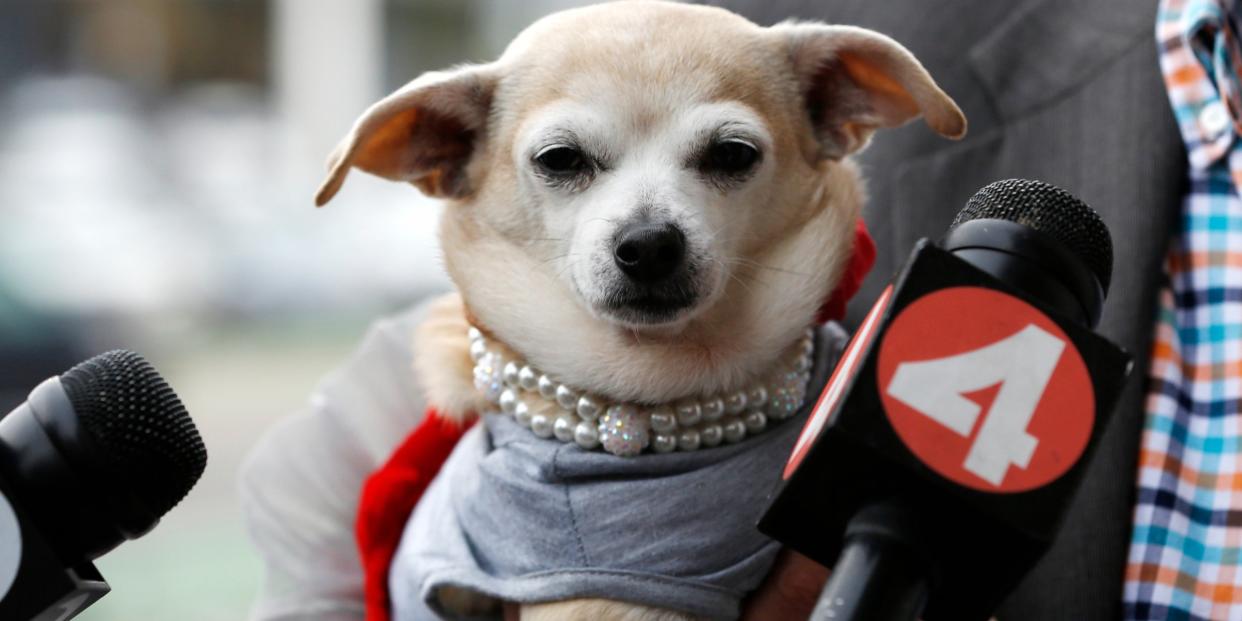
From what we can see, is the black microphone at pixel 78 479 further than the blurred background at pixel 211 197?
No

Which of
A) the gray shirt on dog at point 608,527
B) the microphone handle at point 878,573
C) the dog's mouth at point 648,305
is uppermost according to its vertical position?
the microphone handle at point 878,573

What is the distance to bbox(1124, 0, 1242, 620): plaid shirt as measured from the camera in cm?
91

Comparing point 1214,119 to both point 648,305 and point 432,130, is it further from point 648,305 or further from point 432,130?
point 432,130

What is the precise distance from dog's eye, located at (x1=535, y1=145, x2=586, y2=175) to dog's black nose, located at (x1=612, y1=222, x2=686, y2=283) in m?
0.12

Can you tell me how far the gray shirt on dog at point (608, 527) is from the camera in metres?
0.87

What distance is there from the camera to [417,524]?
3.50 ft

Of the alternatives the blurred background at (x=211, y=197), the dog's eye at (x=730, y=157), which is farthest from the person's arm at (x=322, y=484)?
the blurred background at (x=211, y=197)

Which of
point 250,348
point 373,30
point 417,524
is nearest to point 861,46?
point 417,524

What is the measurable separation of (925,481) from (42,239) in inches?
163

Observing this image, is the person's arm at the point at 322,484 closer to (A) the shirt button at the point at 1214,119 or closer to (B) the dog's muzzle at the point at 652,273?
(B) the dog's muzzle at the point at 652,273

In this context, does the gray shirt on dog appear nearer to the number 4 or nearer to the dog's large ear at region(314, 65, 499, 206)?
the dog's large ear at region(314, 65, 499, 206)

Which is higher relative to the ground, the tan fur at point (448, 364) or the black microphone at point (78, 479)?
the black microphone at point (78, 479)

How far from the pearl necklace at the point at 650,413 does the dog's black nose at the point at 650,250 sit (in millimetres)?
124

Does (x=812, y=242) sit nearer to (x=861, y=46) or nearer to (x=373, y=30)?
(x=861, y=46)
